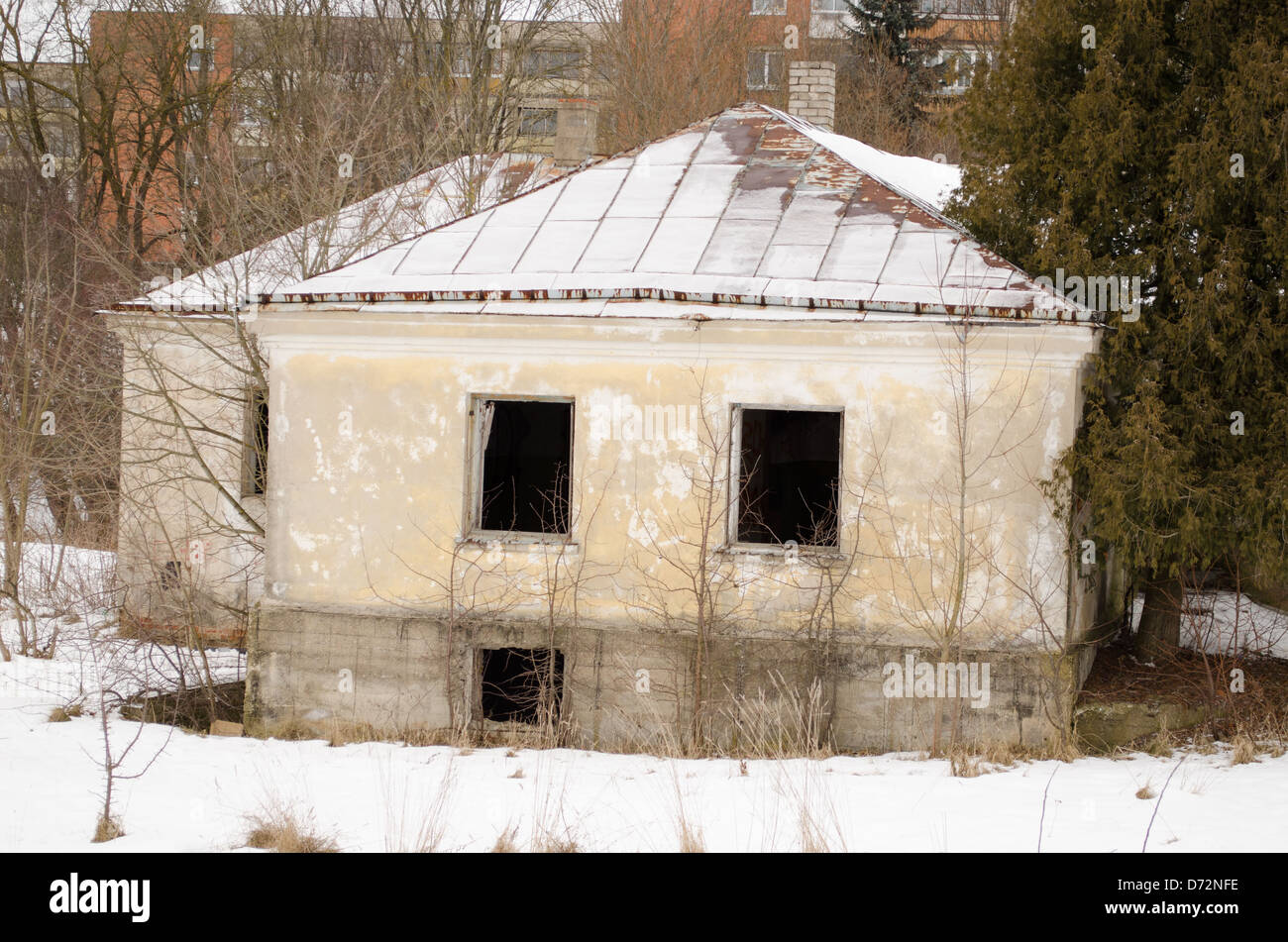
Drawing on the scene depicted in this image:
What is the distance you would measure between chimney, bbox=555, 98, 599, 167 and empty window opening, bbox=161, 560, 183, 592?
6.74 m

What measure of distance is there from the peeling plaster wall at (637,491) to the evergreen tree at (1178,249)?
644 mm

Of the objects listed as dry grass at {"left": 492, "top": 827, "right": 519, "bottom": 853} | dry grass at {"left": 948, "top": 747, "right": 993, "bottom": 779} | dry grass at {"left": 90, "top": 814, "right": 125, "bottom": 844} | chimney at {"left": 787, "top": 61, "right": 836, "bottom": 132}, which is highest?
chimney at {"left": 787, "top": 61, "right": 836, "bottom": 132}

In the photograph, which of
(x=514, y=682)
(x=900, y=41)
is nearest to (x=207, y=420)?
(x=514, y=682)

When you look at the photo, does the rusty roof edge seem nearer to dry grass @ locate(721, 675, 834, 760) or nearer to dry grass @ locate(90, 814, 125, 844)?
dry grass @ locate(721, 675, 834, 760)

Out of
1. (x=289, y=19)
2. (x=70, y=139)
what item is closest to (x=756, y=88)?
(x=289, y=19)

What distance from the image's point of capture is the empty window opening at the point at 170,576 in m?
13.7

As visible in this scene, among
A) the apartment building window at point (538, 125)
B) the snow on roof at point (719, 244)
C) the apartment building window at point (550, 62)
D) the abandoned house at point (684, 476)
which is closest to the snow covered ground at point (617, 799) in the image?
the abandoned house at point (684, 476)

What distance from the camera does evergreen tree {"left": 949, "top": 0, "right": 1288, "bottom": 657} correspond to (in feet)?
32.9

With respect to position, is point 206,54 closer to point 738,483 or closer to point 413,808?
point 738,483

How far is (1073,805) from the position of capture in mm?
8281

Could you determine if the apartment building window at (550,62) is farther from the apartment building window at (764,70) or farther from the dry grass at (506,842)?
the dry grass at (506,842)

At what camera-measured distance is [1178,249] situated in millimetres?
10523

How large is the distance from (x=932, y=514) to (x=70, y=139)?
29023 millimetres

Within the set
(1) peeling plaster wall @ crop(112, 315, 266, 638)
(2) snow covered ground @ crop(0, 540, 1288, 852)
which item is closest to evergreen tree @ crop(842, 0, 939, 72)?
(1) peeling plaster wall @ crop(112, 315, 266, 638)
